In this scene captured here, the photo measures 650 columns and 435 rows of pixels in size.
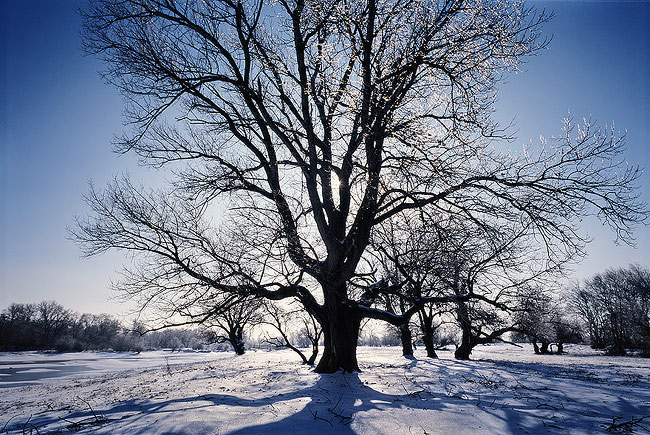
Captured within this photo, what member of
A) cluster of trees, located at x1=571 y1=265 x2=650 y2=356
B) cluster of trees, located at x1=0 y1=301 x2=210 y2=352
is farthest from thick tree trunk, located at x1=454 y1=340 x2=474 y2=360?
cluster of trees, located at x1=0 y1=301 x2=210 y2=352

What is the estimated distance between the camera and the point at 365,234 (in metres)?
7.67

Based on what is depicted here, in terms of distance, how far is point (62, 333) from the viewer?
245ft

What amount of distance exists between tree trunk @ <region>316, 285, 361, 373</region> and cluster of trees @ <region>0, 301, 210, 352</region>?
207 feet

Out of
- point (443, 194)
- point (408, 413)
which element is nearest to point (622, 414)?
point (408, 413)

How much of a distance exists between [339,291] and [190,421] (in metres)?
5.18

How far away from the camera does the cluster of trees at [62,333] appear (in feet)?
180

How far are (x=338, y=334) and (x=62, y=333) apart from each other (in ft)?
317

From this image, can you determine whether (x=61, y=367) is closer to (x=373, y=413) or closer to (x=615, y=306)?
(x=373, y=413)

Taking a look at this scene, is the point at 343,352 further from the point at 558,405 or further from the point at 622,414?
the point at 622,414

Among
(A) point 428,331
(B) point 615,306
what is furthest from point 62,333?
(B) point 615,306

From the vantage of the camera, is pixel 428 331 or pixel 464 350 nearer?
pixel 464 350

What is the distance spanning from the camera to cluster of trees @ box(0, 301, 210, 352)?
5478 cm

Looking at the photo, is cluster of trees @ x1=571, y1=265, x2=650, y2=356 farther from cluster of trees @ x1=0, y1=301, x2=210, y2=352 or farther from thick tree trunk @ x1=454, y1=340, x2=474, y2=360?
cluster of trees @ x1=0, y1=301, x2=210, y2=352

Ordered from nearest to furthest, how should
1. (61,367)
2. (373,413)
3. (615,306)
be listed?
1. (373,413)
2. (61,367)
3. (615,306)
